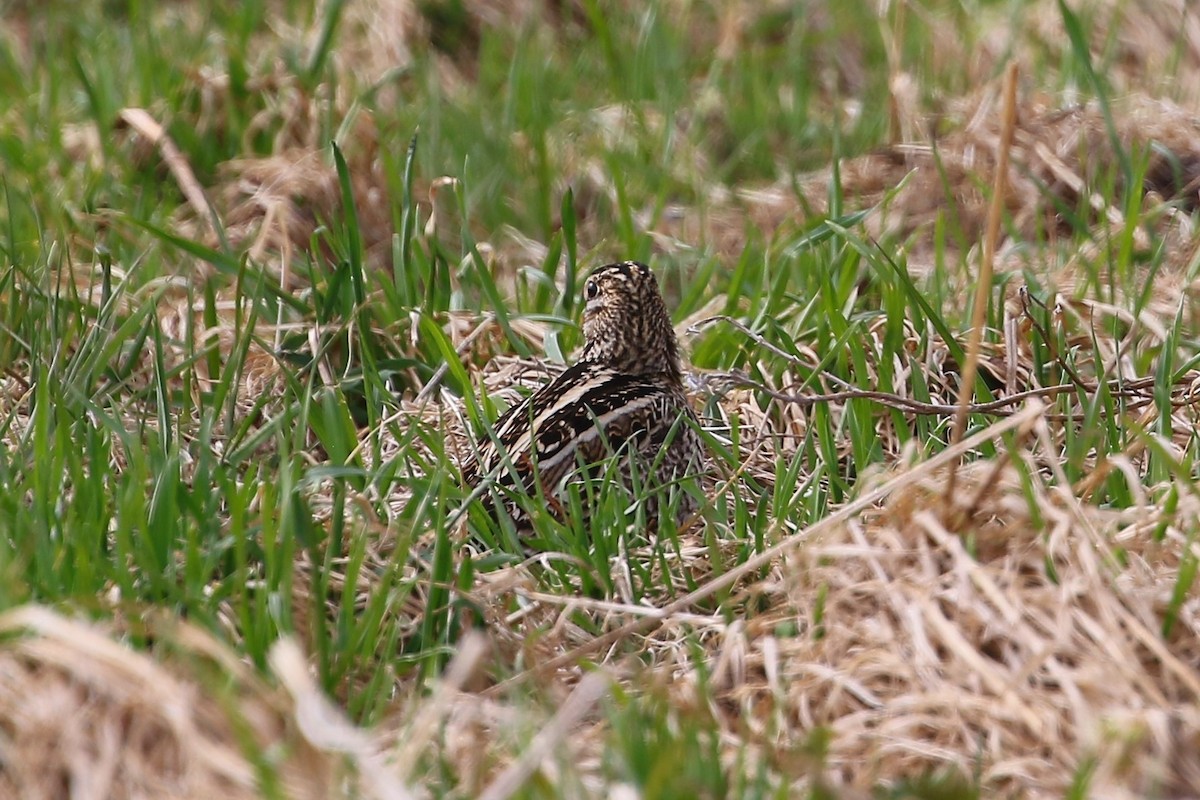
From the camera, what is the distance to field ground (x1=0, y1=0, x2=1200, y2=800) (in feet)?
8.98

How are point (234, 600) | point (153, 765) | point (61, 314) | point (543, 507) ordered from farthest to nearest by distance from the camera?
1. point (61, 314)
2. point (543, 507)
3. point (234, 600)
4. point (153, 765)

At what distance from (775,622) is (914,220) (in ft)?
10.9

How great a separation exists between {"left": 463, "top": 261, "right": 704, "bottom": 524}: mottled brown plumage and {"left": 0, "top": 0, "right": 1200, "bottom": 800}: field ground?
0.14 metres

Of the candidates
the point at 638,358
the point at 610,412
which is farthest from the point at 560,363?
the point at 610,412

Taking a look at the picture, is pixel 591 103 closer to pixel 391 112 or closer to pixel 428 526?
pixel 391 112

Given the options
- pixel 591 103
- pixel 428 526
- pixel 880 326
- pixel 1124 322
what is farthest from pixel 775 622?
pixel 591 103

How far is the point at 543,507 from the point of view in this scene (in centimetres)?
373

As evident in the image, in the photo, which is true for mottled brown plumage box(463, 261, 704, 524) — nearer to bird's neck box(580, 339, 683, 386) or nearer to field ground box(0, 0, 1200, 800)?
Answer: bird's neck box(580, 339, 683, 386)

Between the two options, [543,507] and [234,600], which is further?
[543,507]

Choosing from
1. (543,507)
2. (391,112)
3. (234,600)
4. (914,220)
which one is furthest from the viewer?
(391,112)

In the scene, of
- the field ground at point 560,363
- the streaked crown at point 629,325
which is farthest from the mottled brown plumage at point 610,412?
the field ground at point 560,363

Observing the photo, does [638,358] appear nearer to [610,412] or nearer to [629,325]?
[629,325]

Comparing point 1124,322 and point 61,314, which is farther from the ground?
point 61,314

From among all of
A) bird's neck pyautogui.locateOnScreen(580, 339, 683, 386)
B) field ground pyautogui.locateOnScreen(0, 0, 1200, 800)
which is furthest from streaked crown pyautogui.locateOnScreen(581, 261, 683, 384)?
field ground pyautogui.locateOnScreen(0, 0, 1200, 800)
